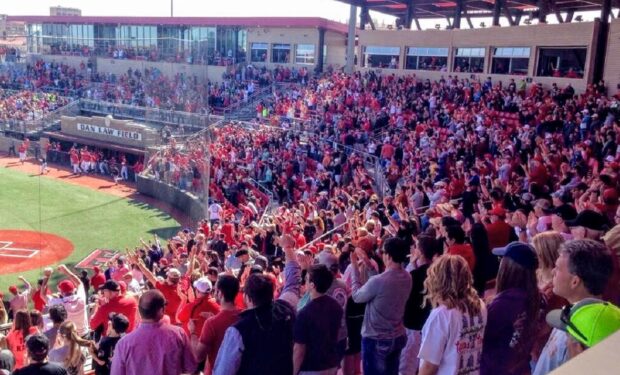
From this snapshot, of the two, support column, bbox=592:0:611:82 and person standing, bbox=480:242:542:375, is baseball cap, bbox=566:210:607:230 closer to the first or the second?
person standing, bbox=480:242:542:375

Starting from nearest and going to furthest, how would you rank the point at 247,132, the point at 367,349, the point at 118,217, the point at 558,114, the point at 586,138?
the point at 367,349 < the point at 586,138 < the point at 558,114 < the point at 118,217 < the point at 247,132

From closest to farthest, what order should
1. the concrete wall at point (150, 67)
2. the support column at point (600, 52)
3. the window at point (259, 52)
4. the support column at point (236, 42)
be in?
the concrete wall at point (150, 67) → the support column at point (600, 52) → the window at point (259, 52) → the support column at point (236, 42)

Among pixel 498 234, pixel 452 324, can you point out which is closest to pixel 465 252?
pixel 498 234

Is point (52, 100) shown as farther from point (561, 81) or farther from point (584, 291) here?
point (584, 291)

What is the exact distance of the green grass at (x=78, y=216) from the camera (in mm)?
18984

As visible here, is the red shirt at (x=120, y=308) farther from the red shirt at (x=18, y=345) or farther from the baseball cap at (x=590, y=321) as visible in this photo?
the baseball cap at (x=590, y=321)

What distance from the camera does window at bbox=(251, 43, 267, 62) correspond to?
39.9m

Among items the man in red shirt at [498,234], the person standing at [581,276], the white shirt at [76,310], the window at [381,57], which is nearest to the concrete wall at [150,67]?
the window at [381,57]

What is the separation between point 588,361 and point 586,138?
48.0 feet

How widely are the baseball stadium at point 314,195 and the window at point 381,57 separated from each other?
0.35ft

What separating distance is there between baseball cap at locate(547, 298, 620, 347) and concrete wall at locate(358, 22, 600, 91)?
21593mm

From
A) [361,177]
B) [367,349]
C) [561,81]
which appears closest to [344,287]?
[367,349]

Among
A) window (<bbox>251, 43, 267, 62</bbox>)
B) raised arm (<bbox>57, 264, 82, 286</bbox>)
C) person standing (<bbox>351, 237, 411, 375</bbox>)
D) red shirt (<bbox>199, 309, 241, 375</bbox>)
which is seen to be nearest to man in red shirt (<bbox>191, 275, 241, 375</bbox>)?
red shirt (<bbox>199, 309, 241, 375</bbox>)

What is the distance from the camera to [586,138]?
15.0 meters
